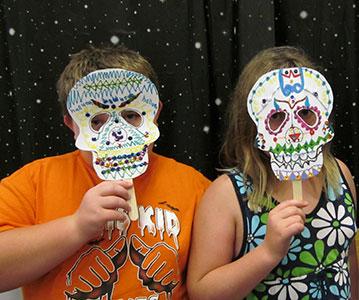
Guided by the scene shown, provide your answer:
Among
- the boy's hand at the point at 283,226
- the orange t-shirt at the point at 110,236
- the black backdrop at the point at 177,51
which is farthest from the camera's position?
the black backdrop at the point at 177,51

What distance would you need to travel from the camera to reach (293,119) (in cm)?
91

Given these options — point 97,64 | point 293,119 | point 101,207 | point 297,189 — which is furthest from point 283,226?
point 97,64

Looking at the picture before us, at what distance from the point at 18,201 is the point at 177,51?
551mm

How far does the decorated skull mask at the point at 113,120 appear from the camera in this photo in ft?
3.03

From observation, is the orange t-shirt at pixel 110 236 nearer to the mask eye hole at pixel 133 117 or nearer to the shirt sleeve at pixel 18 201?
the shirt sleeve at pixel 18 201

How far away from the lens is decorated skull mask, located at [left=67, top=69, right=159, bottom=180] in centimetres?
92

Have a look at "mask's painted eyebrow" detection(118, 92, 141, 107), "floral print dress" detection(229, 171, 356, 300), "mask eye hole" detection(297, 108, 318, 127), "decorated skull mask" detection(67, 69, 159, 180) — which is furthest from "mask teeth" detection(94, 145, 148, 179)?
"mask eye hole" detection(297, 108, 318, 127)

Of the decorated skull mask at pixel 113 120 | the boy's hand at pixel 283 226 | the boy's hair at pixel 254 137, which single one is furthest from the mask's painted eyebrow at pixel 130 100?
the boy's hand at pixel 283 226

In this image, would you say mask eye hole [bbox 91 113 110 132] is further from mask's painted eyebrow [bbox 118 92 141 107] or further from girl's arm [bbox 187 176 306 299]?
girl's arm [bbox 187 176 306 299]

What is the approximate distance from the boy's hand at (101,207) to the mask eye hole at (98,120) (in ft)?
0.43

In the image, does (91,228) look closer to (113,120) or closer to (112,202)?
(112,202)

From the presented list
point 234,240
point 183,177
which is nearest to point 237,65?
point 183,177

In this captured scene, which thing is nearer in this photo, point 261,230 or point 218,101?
point 261,230

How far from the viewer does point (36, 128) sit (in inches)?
48.6
